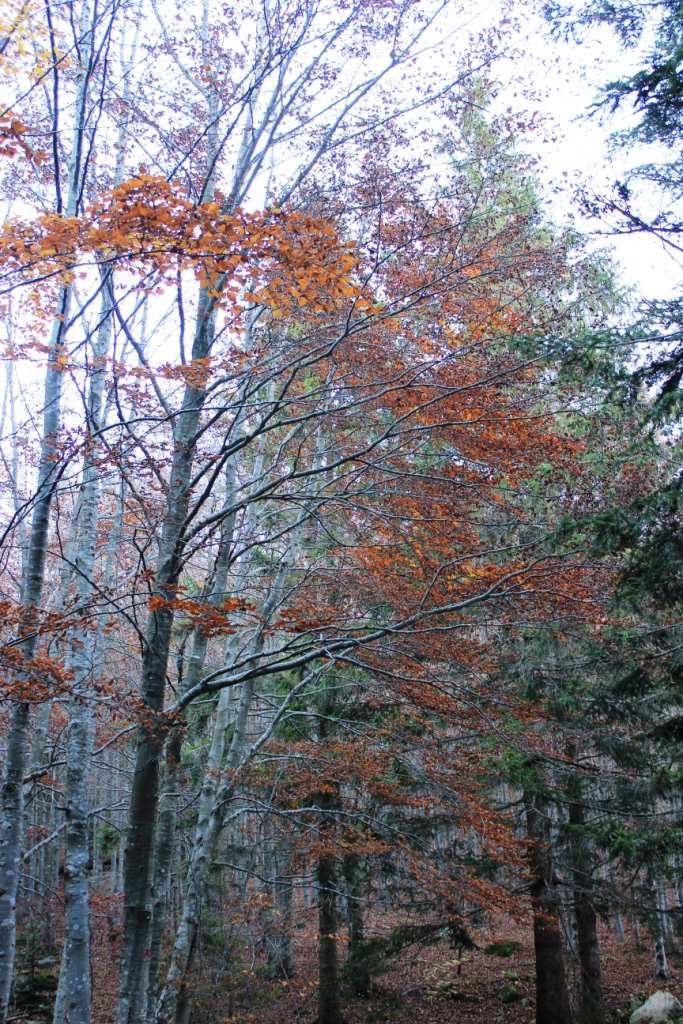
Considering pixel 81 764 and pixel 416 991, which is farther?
pixel 416 991

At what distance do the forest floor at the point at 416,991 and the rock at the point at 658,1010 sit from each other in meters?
0.60

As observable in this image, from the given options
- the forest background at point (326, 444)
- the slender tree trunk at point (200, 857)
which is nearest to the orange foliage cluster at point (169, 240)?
the forest background at point (326, 444)

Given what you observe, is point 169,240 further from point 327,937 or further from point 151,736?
Answer: point 327,937

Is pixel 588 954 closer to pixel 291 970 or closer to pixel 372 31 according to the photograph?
pixel 291 970

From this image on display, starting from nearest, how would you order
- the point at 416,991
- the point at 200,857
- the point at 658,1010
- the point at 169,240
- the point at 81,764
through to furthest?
the point at 169,240 < the point at 81,764 < the point at 200,857 < the point at 658,1010 < the point at 416,991

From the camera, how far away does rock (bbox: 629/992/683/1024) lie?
1079 cm

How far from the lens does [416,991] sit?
1412 centimetres

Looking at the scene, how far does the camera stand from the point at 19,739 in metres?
5.93

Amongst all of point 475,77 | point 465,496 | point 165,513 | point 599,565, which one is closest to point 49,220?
point 165,513

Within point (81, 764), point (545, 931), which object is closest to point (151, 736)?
point (81, 764)

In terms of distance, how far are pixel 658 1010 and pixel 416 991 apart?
187 inches

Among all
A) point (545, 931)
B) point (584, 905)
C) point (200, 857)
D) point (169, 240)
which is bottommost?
point (545, 931)

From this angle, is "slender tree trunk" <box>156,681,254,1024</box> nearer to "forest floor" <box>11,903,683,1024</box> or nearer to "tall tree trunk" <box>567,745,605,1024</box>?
"forest floor" <box>11,903,683,1024</box>

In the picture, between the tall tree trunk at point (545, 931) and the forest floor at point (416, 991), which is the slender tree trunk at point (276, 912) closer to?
the forest floor at point (416, 991)
